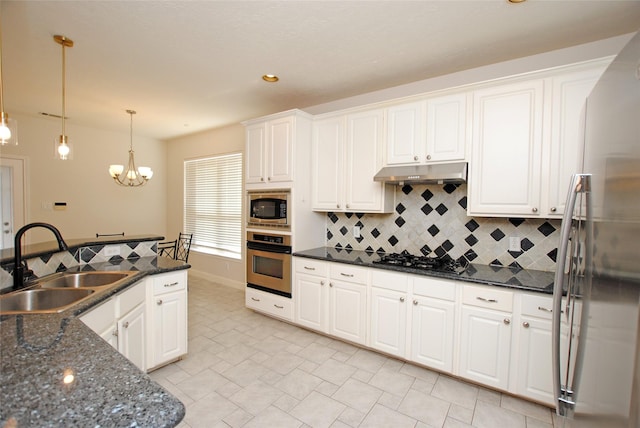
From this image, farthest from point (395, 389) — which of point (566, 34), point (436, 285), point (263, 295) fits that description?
point (566, 34)

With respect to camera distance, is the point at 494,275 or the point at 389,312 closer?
the point at 494,275

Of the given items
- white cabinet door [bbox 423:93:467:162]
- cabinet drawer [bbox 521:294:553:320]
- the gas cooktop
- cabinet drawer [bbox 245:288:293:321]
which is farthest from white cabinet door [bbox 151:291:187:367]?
cabinet drawer [bbox 521:294:553:320]

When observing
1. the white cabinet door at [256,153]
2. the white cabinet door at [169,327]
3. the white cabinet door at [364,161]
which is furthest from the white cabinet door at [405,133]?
the white cabinet door at [169,327]

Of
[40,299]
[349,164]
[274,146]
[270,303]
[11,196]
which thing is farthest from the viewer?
[11,196]

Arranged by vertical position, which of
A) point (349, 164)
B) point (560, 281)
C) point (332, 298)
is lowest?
point (332, 298)

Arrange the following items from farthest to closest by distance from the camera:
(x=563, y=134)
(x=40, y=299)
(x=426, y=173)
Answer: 1. (x=426, y=173)
2. (x=563, y=134)
3. (x=40, y=299)

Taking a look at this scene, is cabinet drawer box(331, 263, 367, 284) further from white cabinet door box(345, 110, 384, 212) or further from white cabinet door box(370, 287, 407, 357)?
white cabinet door box(345, 110, 384, 212)

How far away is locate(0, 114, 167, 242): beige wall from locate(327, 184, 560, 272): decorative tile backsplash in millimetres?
4195

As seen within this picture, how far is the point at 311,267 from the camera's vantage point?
3230 millimetres

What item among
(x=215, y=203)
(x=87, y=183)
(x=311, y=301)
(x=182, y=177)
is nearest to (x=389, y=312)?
(x=311, y=301)

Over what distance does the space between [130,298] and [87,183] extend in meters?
4.30

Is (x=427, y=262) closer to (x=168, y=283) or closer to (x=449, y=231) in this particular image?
(x=449, y=231)

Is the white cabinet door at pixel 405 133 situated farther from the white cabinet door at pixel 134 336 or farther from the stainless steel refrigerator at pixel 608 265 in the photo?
the white cabinet door at pixel 134 336

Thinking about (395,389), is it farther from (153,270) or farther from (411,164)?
(153,270)
